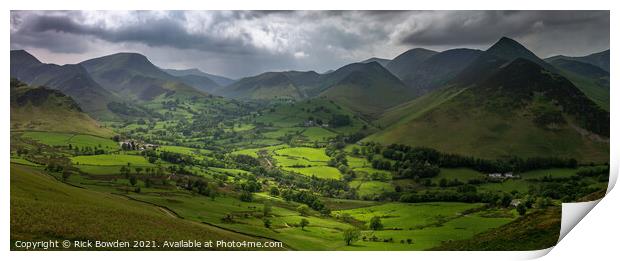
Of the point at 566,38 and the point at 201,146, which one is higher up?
the point at 566,38

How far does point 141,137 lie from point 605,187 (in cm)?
3985

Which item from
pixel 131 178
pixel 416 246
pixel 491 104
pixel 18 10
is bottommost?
pixel 416 246

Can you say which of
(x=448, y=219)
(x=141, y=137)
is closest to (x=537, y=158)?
(x=448, y=219)

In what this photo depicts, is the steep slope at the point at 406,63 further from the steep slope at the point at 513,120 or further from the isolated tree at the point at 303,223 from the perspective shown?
the isolated tree at the point at 303,223

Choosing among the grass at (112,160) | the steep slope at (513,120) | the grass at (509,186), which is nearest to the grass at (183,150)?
the grass at (112,160)

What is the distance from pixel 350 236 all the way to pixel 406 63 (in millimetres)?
43784

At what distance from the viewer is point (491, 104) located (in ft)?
151

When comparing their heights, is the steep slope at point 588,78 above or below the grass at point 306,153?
above

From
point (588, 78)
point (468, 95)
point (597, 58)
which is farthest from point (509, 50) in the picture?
point (468, 95)

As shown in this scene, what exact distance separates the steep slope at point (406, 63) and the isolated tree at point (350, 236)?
29960mm

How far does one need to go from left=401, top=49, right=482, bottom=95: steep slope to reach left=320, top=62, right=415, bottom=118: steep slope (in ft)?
8.89

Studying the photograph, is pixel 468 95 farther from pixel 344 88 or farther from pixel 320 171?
pixel 344 88

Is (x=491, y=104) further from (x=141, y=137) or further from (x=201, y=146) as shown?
(x=141, y=137)

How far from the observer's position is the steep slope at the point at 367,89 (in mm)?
58625
